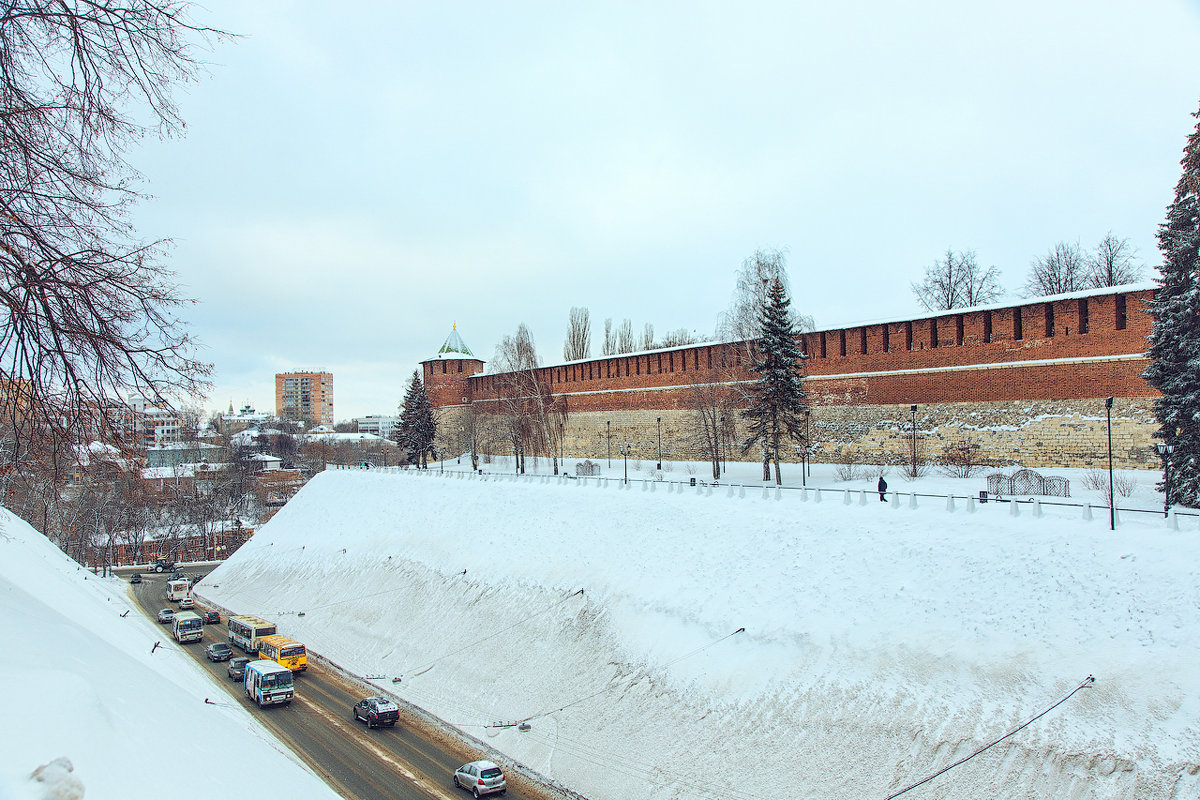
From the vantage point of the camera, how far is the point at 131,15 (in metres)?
4.52

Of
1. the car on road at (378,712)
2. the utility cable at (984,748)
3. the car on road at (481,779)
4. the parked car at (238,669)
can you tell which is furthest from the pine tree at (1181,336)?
the parked car at (238,669)

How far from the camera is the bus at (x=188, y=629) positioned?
21.1 meters

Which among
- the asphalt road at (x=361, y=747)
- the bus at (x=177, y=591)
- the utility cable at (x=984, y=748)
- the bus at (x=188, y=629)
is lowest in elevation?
the bus at (x=177, y=591)

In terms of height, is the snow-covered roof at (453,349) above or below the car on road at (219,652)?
above

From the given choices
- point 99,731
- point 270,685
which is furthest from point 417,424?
point 99,731

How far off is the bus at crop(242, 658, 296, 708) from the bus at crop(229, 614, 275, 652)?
3554mm

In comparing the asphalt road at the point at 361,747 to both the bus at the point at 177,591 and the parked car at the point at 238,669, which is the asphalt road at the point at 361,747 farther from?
the bus at the point at 177,591

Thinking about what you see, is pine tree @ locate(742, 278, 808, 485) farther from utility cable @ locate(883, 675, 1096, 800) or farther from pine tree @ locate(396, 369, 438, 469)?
pine tree @ locate(396, 369, 438, 469)

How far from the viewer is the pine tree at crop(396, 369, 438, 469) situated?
147 feet

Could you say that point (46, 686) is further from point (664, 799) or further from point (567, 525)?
point (567, 525)

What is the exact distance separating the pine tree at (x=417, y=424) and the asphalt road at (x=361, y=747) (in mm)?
28569

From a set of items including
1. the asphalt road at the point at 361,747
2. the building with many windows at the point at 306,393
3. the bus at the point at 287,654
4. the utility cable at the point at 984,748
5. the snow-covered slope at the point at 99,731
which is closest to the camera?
the snow-covered slope at the point at 99,731

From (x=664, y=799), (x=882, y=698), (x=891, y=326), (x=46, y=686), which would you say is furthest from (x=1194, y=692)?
(x=891, y=326)

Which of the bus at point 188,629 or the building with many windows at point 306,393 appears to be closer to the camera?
the bus at point 188,629
